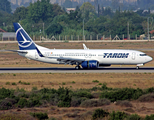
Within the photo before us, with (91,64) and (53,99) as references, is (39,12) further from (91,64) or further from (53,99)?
(53,99)

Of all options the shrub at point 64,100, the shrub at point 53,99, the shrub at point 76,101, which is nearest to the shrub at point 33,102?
the shrub at point 53,99

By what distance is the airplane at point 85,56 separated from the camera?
163ft

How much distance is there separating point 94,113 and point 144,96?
7760 mm

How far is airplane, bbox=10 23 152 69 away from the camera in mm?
49688

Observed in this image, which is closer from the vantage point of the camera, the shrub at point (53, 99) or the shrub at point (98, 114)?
the shrub at point (98, 114)

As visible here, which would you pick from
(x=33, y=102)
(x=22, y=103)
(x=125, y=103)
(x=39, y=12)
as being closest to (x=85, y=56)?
(x=33, y=102)

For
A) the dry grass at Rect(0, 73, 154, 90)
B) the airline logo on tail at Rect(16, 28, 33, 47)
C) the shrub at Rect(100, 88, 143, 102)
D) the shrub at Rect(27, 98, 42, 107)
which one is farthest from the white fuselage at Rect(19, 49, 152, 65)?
the shrub at Rect(27, 98, 42, 107)

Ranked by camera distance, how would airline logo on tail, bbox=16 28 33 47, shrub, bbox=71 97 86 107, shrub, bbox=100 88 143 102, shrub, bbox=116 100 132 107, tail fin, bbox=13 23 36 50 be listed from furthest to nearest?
airline logo on tail, bbox=16 28 33 47 → tail fin, bbox=13 23 36 50 → shrub, bbox=100 88 143 102 → shrub, bbox=71 97 86 107 → shrub, bbox=116 100 132 107

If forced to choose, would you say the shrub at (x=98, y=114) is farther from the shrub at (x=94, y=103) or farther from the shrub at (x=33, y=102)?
the shrub at (x=33, y=102)

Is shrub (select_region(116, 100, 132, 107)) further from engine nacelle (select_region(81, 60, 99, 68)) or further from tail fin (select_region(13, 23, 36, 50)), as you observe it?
tail fin (select_region(13, 23, 36, 50))

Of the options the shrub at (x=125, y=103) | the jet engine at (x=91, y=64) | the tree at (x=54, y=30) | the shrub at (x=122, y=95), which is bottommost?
the shrub at (x=125, y=103)

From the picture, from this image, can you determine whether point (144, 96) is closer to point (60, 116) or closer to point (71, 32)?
point (60, 116)

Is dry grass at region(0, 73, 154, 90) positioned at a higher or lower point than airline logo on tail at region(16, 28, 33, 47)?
lower

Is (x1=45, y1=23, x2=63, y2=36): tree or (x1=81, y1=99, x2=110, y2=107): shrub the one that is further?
(x1=45, y1=23, x2=63, y2=36): tree
